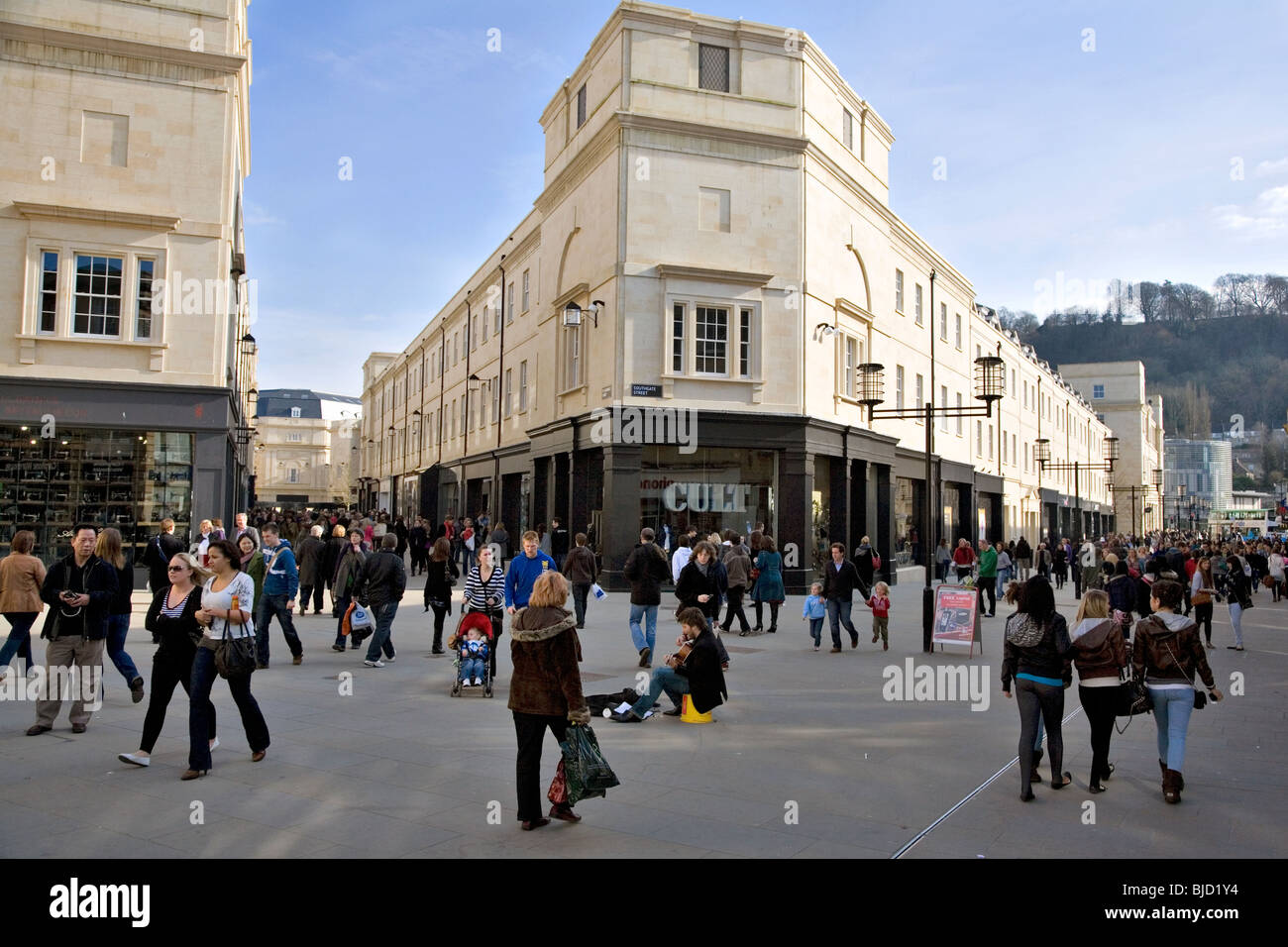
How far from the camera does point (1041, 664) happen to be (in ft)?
22.7

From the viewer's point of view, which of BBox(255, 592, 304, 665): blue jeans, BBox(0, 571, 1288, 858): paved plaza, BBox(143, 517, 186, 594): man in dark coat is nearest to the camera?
BBox(0, 571, 1288, 858): paved plaza

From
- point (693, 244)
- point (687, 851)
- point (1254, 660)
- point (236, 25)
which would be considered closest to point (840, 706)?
point (687, 851)

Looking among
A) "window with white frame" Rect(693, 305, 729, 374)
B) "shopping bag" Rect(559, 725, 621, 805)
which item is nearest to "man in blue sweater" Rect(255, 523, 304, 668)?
"shopping bag" Rect(559, 725, 621, 805)

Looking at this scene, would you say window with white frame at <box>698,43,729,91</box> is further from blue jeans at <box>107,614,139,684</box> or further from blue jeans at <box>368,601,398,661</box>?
blue jeans at <box>107,614,139,684</box>

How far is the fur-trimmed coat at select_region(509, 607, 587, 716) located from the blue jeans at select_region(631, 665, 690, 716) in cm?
329

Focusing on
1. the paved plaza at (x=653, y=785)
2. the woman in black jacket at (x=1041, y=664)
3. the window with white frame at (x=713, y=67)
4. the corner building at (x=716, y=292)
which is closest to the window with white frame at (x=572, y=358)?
the corner building at (x=716, y=292)

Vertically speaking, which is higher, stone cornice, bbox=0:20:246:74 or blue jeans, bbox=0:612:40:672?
stone cornice, bbox=0:20:246:74

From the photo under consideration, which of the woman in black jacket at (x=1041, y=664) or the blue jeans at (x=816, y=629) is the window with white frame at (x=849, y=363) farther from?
the woman in black jacket at (x=1041, y=664)

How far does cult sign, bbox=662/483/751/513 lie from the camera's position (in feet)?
82.1

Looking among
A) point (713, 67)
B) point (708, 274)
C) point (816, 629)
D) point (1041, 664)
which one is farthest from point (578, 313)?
point (1041, 664)

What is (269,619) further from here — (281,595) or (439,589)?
(439,589)

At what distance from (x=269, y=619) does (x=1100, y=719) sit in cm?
1007

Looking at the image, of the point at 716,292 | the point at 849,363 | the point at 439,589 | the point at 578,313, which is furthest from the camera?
the point at 849,363
